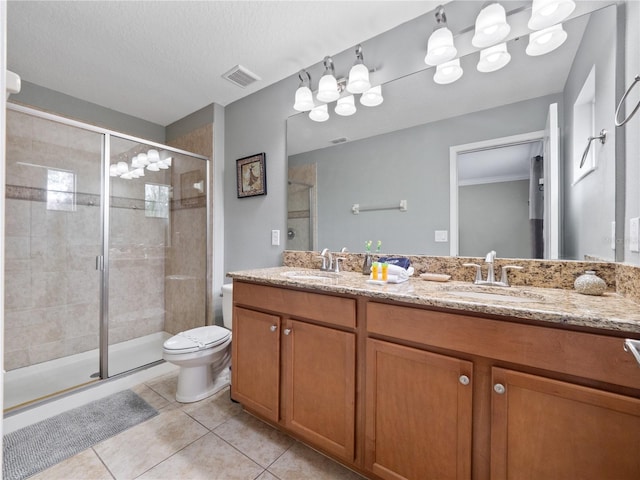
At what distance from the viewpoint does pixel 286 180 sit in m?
2.22

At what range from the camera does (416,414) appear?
1.04m

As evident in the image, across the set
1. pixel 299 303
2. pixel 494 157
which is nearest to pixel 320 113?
pixel 494 157

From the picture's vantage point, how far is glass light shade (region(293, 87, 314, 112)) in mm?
1976

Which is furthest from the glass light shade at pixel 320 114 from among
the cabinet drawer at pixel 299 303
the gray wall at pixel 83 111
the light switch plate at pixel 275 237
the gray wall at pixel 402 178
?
the gray wall at pixel 83 111

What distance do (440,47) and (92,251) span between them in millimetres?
2988

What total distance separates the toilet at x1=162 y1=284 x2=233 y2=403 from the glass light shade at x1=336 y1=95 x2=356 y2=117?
5.79 ft

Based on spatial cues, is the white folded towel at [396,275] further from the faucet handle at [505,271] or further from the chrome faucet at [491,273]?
the faucet handle at [505,271]

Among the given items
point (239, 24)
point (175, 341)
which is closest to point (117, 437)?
point (175, 341)

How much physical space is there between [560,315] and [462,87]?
1.26 m

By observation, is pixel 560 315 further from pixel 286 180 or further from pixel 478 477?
pixel 286 180

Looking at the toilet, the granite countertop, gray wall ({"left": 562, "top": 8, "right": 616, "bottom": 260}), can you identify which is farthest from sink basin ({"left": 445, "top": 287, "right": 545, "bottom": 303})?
the toilet

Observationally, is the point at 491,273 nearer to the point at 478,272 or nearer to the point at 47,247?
the point at 478,272

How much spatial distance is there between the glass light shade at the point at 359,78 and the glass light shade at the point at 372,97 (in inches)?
1.6

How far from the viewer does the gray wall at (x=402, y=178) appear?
1.44m
